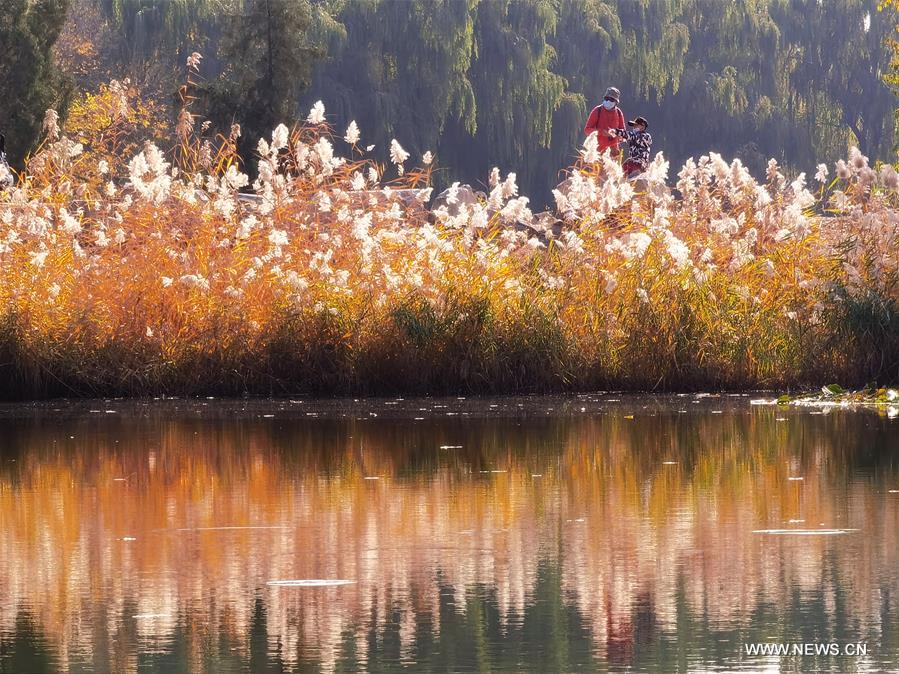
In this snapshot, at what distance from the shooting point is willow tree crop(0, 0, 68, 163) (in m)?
29.8

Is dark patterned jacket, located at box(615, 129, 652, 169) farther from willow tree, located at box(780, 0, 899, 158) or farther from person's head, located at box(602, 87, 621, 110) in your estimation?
willow tree, located at box(780, 0, 899, 158)

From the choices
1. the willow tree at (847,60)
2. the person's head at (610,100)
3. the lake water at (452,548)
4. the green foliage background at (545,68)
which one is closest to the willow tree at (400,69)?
the green foliage background at (545,68)

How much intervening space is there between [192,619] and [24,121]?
25927 millimetres

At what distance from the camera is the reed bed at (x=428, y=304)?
522 inches

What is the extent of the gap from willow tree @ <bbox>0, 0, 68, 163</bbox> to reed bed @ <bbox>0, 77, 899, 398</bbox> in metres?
15.9

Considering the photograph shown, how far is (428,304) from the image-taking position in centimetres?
1322

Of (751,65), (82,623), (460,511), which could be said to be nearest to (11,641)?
(82,623)

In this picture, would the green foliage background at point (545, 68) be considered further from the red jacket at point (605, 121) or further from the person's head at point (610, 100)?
the person's head at point (610, 100)

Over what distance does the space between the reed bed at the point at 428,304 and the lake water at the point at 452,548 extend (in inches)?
108

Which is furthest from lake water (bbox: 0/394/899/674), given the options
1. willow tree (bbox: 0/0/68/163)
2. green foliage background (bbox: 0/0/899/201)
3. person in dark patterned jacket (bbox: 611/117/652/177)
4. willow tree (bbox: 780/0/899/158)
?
willow tree (bbox: 780/0/899/158)

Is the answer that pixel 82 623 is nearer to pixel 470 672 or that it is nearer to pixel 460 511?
pixel 470 672

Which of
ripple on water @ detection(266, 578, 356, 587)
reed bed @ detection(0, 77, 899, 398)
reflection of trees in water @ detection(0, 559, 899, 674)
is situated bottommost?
reflection of trees in water @ detection(0, 559, 899, 674)

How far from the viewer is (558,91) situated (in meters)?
40.0

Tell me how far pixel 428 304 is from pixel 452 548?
7.27 m
